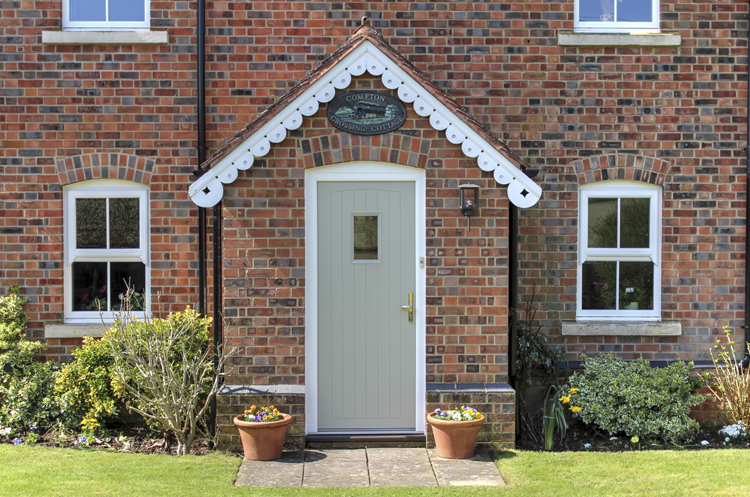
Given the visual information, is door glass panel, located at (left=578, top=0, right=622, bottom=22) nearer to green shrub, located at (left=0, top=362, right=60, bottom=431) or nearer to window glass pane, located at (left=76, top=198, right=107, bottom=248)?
window glass pane, located at (left=76, top=198, right=107, bottom=248)

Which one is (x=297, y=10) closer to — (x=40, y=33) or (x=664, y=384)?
(x=40, y=33)

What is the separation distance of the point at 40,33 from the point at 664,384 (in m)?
7.53

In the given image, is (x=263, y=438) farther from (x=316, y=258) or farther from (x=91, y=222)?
(x=91, y=222)

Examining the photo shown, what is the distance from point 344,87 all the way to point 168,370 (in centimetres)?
309

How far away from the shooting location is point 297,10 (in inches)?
286

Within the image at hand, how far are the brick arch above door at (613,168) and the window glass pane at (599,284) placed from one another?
961 mm

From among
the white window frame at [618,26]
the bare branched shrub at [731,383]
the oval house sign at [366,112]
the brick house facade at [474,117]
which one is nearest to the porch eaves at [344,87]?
the oval house sign at [366,112]

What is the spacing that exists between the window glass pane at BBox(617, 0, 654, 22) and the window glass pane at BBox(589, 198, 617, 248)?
2.06 m

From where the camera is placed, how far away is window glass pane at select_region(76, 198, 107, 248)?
7.33 m

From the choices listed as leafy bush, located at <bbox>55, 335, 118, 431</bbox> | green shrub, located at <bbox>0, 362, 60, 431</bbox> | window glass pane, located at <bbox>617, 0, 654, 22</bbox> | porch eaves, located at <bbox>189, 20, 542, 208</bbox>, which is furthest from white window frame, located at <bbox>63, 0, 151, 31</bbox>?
window glass pane, located at <bbox>617, 0, 654, 22</bbox>

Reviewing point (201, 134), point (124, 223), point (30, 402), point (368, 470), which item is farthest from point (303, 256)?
point (30, 402)

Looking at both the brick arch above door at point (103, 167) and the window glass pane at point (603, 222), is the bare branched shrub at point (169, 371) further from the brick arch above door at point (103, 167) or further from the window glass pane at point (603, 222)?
the window glass pane at point (603, 222)

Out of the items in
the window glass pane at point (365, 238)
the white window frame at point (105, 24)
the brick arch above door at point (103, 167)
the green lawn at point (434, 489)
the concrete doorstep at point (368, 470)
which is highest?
the white window frame at point (105, 24)

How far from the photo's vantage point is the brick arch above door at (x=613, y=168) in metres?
7.33
